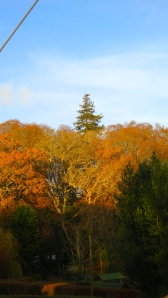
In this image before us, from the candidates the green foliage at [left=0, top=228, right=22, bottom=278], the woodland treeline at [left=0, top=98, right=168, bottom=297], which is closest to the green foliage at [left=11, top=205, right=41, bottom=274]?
the woodland treeline at [left=0, top=98, right=168, bottom=297]

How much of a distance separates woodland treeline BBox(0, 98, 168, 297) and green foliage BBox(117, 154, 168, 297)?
43 mm

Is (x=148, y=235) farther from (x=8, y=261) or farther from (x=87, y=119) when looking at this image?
(x=87, y=119)

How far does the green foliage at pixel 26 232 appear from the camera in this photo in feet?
130

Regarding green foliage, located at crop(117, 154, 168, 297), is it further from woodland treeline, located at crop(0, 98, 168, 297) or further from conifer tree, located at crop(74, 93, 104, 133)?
conifer tree, located at crop(74, 93, 104, 133)

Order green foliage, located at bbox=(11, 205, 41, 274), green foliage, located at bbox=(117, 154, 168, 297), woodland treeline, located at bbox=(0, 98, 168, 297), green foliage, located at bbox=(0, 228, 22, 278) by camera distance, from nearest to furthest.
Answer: green foliage, located at bbox=(117, 154, 168, 297) → woodland treeline, located at bbox=(0, 98, 168, 297) → green foliage, located at bbox=(0, 228, 22, 278) → green foliage, located at bbox=(11, 205, 41, 274)

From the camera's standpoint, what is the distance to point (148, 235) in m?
22.4

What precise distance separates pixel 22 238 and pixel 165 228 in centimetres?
2005

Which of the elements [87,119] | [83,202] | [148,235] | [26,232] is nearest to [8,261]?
[26,232]

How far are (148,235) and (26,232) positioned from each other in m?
18.9

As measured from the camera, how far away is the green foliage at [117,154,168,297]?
21.7 meters

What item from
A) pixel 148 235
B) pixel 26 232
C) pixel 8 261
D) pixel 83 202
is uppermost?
pixel 83 202

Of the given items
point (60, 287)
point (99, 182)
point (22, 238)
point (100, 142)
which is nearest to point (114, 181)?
point (99, 182)

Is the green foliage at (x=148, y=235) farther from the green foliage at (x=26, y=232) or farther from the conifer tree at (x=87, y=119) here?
the conifer tree at (x=87, y=119)

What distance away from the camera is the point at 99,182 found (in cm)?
4859
